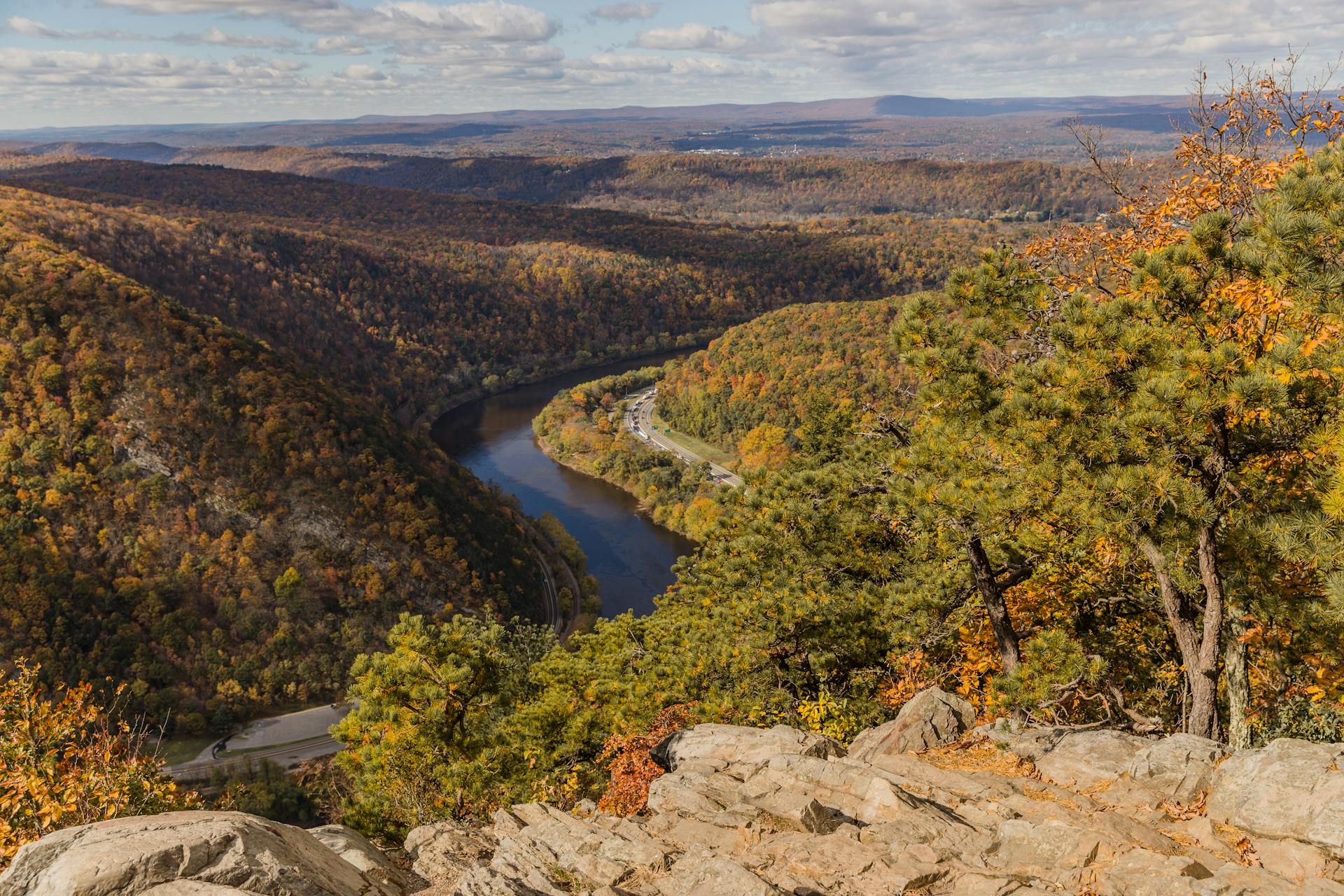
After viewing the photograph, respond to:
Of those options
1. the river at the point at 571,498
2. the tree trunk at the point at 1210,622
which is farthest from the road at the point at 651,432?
the tree trunk at the point at 1210,622

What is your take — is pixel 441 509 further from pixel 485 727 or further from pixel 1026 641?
pixel 1026 641

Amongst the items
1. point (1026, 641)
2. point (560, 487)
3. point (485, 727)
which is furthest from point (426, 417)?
point (1026, 641)

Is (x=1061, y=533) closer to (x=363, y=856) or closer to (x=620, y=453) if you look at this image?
(x=363, y=856)

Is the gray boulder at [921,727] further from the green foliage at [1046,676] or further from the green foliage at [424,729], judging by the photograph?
the green foliage at [424,729]

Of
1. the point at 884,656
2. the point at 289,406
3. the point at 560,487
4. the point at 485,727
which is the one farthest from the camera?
the point at 560,487

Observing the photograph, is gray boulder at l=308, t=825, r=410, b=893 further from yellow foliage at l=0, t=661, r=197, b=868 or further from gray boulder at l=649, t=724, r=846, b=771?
gray boulder at l=649, t=724, r=846, b=771

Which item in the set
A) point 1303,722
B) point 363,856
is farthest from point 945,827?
point 363,856
